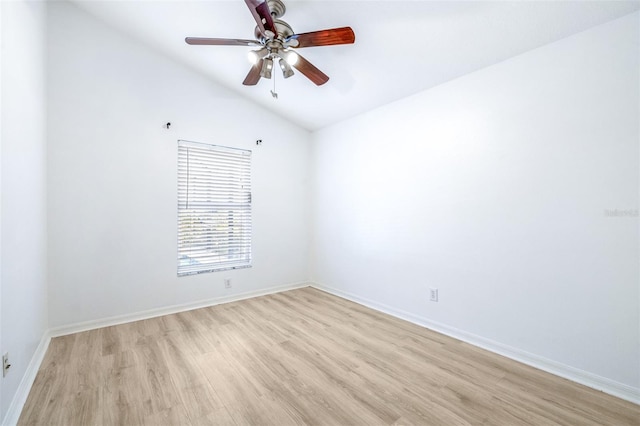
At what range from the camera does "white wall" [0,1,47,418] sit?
159 cm

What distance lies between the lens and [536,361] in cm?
220

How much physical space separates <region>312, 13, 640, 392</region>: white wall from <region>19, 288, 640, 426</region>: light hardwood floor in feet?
1.18

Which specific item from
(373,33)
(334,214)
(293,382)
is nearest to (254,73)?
(373,33)

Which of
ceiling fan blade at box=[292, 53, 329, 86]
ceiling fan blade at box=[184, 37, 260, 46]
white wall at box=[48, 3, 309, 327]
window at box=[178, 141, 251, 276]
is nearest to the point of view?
ceiling fan blade at box=[184, 37, 260, 46]

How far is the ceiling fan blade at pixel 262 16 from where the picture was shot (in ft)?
5.68

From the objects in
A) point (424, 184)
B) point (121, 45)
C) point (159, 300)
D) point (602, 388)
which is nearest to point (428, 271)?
point (424, 184)

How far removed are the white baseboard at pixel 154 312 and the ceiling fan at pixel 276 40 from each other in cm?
279

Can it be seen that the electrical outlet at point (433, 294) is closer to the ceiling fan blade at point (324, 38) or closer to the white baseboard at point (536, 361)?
the white baseboard at point (536, 361)

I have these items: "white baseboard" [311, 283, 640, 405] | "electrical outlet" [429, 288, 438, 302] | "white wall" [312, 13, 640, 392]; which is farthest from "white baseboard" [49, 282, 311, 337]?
"electrical outlet" [429, 288, 438, 302]

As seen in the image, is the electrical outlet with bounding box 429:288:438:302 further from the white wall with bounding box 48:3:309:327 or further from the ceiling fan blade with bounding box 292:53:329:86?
the white wall with bounding box 48:3:309:327

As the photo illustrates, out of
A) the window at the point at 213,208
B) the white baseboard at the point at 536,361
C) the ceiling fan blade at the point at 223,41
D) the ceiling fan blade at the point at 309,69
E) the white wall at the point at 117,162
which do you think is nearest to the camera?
the white baseboard at the point at 536,361

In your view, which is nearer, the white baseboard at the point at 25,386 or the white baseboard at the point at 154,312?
the white baseboard at the point at 25,386

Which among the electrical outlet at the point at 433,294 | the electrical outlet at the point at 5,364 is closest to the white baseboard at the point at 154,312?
the electrical outlet at the point at 5,364

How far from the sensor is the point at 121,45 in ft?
10.2
